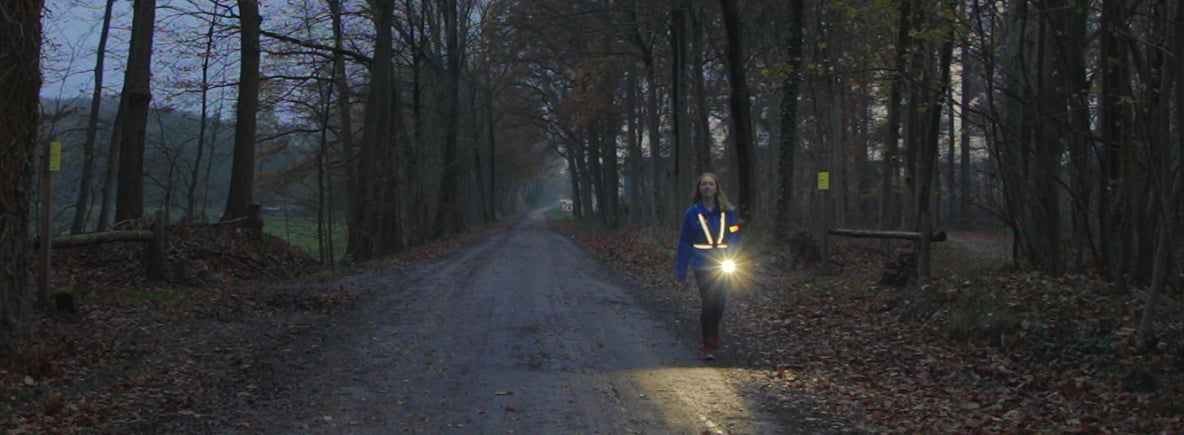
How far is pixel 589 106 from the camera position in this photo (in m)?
35.8

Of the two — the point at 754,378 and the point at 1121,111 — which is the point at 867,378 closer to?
the point at 754,378

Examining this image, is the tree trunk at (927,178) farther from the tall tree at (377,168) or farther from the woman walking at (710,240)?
→ the tall tree at (377,168)

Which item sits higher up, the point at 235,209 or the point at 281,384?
the point at 235,209

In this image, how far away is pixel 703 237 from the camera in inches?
348

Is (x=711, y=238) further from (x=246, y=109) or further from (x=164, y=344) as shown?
(x=246, y=109)

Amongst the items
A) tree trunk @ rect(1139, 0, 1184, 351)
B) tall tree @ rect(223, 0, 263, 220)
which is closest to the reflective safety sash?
tree trunk @ rect(1139, 0, 1184, 351)

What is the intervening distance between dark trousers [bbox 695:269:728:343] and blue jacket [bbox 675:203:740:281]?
117 millimetres

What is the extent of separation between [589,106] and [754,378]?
28.3 meters

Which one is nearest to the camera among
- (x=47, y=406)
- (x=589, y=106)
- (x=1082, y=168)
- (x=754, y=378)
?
(x=47, y=406)

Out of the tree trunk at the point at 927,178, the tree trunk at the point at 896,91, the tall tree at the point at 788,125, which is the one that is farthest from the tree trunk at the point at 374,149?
the tree trunk at the point at 927,178

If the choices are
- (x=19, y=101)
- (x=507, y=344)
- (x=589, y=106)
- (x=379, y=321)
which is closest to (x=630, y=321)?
(x=507, y=344)

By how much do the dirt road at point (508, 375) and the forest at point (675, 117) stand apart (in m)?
3.04

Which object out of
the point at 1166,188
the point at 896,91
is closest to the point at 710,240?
the point at 1166,188

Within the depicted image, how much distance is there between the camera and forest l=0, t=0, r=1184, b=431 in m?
9.07
